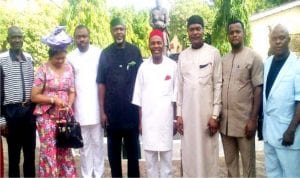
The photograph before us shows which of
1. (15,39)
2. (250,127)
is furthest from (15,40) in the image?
(250,127)

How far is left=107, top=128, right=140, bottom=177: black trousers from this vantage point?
551 cm

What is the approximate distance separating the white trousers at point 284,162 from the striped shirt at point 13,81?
2.84 meters

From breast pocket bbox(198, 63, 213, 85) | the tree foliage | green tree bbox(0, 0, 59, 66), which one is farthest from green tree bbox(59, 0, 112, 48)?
breast pocket bbox(198, 63, 213, 85)

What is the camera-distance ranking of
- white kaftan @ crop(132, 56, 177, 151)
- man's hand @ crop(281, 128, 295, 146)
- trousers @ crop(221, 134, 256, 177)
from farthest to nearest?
1. white kaftan @ crop(132, 56, 177, 151)
2. trousers @ crop(221, 134, 256, 177)
3. man's hand @ crop(281, 128, 295, 146)

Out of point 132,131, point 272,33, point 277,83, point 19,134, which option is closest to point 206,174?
point 132,131

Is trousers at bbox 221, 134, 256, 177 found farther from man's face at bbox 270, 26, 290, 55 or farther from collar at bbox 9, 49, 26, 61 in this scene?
collar at bbox 9, 49, 26, 61

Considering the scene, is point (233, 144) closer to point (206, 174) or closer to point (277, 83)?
point (206, 174)

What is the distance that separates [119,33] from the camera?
549 cm

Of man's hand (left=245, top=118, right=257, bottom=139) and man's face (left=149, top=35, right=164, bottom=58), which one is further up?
man's face (left=149, top=35, right=164, bottom=58)

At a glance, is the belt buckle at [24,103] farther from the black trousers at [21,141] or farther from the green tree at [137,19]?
the green tree at [137,19]

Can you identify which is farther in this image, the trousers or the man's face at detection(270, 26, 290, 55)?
the trousers

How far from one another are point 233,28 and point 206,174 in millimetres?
1629

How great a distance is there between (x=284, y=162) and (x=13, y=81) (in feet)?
10.3

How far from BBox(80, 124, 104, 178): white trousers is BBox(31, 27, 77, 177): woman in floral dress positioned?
60 cm
